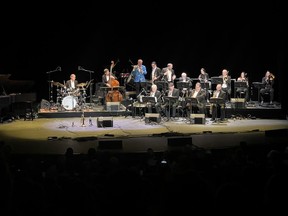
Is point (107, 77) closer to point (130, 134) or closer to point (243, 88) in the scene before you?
point (243, 88)

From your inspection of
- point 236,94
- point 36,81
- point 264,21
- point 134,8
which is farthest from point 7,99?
point 264,21

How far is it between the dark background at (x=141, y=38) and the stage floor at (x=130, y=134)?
4770 millimetres

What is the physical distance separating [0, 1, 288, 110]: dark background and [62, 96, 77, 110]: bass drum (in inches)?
141

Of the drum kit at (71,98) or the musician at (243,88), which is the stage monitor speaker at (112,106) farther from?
the musician at (243,88)

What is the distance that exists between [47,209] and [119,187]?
2.63 feet

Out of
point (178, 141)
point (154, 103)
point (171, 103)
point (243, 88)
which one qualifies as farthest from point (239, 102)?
point (178, 141)

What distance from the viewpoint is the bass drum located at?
1872 cm

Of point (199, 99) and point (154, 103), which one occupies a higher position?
point (199, 99)

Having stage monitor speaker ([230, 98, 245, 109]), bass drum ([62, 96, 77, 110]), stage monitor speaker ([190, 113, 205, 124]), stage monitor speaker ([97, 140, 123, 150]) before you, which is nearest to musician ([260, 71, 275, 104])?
stage monitor speaker ([230, 98, 245, 109])

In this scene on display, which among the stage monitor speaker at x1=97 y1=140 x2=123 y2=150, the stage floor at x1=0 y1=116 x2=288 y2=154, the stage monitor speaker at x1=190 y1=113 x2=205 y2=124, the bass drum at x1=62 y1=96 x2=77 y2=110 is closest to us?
the stage monitor speaker at x1=97 y1=140 x2=123 y2=150

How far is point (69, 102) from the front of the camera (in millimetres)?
18750

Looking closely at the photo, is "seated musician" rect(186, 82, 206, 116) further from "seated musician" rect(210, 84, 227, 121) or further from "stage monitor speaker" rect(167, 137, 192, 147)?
"stage monitor speaker" rect(167, 137, 192, 147)

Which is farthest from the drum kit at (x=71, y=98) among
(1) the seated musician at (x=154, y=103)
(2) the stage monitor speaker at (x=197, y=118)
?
(2) the stage monitor speaker at (x=197, y=118)

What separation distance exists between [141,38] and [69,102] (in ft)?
19.0
